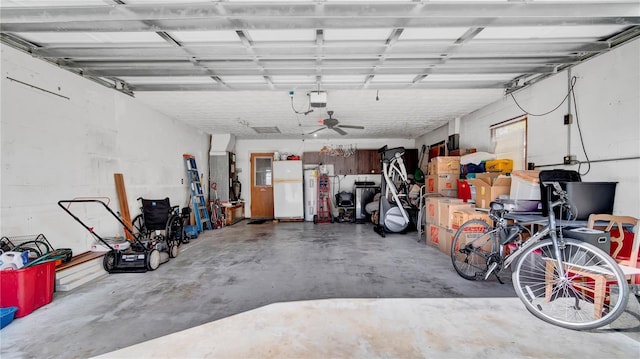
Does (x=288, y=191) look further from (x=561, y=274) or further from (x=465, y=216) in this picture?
(x=561, y=274)

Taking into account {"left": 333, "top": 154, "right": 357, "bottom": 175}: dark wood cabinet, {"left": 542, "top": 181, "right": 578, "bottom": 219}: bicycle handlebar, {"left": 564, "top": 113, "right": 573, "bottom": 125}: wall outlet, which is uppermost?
{"left": 564, "top": 113, "right": 573, "bottom": 125}: wall outlet

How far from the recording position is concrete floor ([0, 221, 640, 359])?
174cm

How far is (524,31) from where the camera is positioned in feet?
7.84

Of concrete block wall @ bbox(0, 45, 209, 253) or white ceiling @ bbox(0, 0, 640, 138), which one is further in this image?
concrete block wall @ bbox(0, 45, 209, 253)

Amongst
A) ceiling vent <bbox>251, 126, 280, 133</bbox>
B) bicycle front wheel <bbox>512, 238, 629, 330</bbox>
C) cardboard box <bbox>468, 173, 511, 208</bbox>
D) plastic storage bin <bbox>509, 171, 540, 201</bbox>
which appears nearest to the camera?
bicycle front wheel <bbox>512, 238, 629, 330</bbox>

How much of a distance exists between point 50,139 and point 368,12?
3674 mm

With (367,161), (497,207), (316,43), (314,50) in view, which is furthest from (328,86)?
(367,161)

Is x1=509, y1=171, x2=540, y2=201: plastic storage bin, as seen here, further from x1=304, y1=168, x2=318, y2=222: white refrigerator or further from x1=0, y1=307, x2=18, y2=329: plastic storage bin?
x1=304, y1=168, x2=318, y2=222: white refrigerator

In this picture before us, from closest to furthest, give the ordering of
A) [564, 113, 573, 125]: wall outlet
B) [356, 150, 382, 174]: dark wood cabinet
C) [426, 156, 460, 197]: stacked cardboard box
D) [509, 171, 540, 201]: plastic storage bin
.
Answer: [509, 171, 540, 201]: plastic storage bin → [564, 113, 573, 125]: wall outlet → [426, 156, 460, 197]: stacked cardboard box → [356, 150, 382, 174]: dark wood cabinet

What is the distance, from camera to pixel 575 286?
219 cm

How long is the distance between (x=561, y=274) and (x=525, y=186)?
41.6 inches

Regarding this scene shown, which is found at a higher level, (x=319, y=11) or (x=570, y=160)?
(x=319, y=11)

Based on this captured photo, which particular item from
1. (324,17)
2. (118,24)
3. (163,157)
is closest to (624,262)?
(324,17)

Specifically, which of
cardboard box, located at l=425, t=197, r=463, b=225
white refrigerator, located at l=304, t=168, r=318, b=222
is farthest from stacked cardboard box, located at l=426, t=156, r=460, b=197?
white refrigerator, located at l=304, t=168, r=318, b=222
